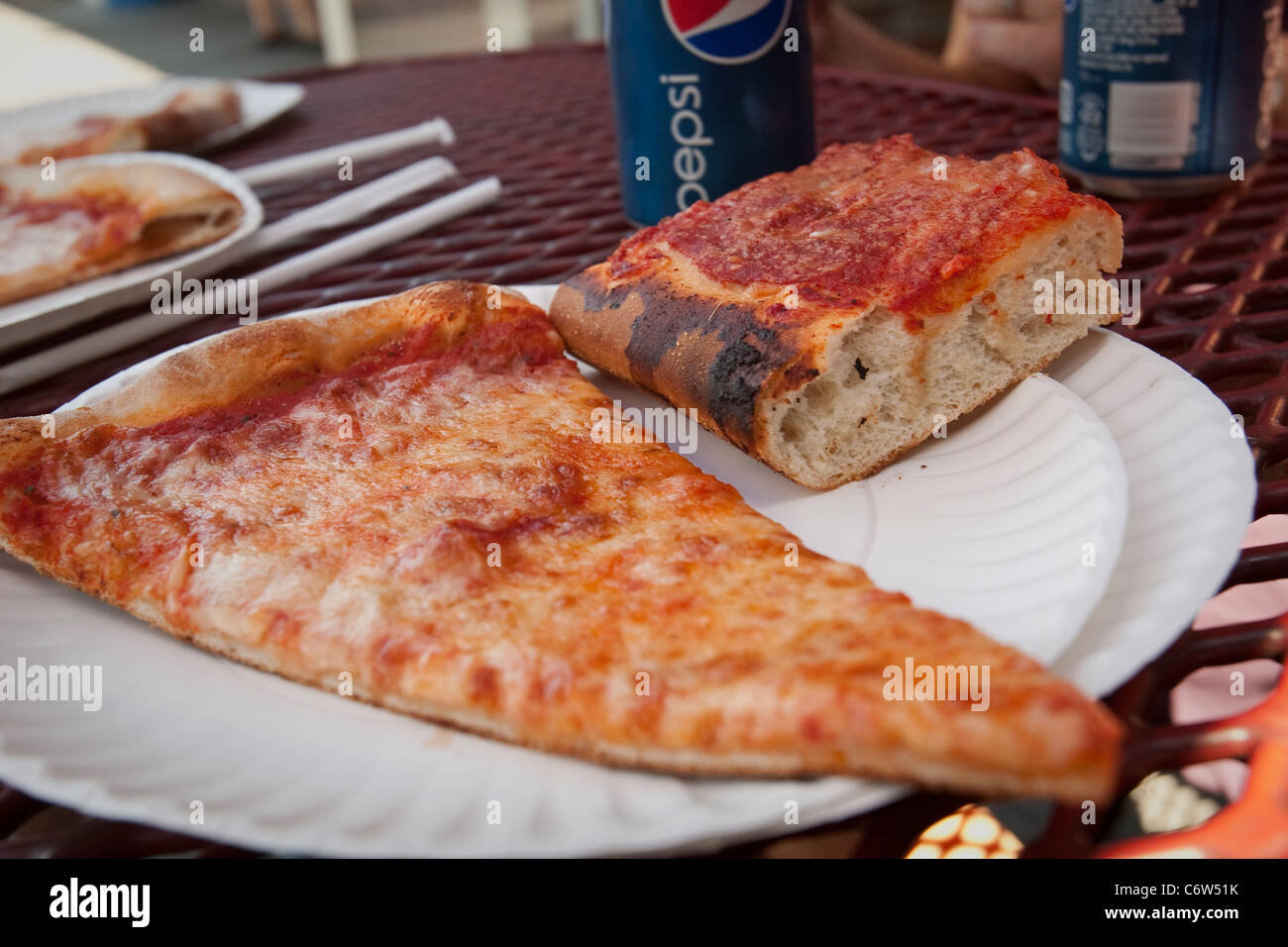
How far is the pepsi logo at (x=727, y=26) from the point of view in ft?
7.25

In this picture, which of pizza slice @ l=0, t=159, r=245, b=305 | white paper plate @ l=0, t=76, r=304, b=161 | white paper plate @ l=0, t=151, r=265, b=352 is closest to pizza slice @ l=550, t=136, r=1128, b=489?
white paper plate @ l=0, t=151, r=265, b=352

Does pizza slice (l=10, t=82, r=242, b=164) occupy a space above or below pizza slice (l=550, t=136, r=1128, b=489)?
above

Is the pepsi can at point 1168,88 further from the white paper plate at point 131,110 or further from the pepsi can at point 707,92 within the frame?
the white paper plate at point 131,110

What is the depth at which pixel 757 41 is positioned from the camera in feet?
7.40

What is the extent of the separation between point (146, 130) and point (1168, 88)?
2.90 meters

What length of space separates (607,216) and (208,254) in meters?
0.91

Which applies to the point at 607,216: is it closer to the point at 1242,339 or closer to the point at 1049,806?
the point at 1242,339

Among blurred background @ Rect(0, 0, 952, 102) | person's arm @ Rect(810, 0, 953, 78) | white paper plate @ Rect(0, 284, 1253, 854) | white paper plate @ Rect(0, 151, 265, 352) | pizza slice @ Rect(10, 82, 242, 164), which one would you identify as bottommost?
white paper plate @ Rect(0, 284, 1253, 854)

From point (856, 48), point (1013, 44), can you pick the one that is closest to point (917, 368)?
point (1013, 44)

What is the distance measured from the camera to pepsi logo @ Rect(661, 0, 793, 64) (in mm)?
2209

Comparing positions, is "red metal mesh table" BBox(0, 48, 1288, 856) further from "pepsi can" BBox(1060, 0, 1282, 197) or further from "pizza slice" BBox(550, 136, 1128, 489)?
"pizza slice" BBox(550, 136, 1128, 489)

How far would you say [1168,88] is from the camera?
2.17 metres

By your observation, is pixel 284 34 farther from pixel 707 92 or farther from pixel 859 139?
pixel 707 92

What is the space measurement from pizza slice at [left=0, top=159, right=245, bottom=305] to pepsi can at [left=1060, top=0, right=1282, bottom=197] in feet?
6.16
